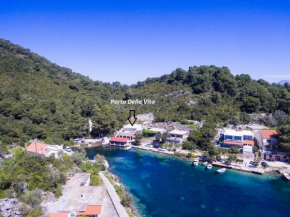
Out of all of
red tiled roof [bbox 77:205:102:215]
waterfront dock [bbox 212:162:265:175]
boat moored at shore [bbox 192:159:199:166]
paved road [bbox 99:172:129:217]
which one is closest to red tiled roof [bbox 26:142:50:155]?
paved road [bbox 99:172:129:217]

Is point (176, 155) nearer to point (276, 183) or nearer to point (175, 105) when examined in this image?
point (276, 183)

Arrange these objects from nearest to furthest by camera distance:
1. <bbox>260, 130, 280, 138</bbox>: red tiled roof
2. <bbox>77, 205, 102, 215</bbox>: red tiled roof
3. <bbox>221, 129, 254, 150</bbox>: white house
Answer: <bbox>77, 205, 102, 215</bbox>: red tiled roof < <bbox>260, 130, 280, 138</bbox>: red tiled roof < <bbox>221, 129, 254, 150</bbox>: white house

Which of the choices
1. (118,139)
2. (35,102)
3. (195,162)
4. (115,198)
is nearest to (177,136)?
(195,162)

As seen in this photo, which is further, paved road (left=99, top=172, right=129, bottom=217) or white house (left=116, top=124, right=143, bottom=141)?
white house (left=116, top=124, right=143, bottom=141)

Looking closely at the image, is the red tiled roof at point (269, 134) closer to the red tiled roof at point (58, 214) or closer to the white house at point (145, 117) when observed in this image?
the white house at point (145, 117)

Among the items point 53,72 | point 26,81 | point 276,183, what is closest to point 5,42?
point 53,72

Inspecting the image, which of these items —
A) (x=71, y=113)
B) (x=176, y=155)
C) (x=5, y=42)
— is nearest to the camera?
(x=176, y=155)

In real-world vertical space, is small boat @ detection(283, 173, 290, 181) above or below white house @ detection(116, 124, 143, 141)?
below

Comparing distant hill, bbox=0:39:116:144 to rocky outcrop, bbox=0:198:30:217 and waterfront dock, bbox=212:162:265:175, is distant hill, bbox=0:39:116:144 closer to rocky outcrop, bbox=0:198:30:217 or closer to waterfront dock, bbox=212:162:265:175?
rocky outcrop, bbox=0:198:30:217
